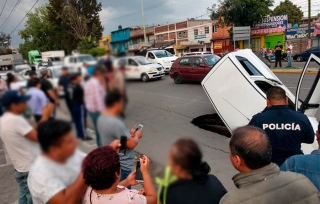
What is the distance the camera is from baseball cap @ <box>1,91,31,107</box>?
692 millimetres

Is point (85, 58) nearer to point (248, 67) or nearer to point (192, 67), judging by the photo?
point (248, 67)

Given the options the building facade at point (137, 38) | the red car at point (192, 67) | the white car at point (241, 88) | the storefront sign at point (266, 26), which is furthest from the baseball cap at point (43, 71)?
the red car at point (192, 67)

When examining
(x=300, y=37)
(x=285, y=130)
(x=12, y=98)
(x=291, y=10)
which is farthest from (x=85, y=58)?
(x=291, y=10)

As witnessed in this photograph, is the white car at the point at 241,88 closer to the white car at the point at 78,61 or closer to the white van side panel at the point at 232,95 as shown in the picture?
the white van side panel at the point at 232,95

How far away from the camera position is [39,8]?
2.87ft

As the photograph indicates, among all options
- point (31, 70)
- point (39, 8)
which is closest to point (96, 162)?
point (31, 70)

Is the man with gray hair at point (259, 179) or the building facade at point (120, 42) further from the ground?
the building facade at point (120, 42)

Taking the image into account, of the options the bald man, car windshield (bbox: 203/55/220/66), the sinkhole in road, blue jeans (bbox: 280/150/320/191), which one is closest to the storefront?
car windshield (bbox: 203/55/220/66)

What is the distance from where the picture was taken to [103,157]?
3.78 feet

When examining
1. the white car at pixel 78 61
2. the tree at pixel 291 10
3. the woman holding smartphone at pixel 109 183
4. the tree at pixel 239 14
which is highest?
the tree at pixel 291 10

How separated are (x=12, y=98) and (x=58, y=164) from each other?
8.9 inches

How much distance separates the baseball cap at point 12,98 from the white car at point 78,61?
145 millimetres

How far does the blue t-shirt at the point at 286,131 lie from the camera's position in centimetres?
215

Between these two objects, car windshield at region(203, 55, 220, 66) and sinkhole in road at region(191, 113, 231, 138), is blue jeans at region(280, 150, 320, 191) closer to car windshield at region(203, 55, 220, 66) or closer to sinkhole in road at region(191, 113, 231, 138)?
sinkhole in road at region(191, 113, 231, 138)
